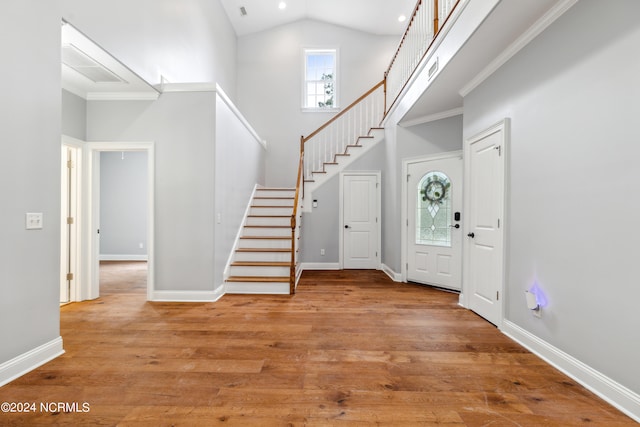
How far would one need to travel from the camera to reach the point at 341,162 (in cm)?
607

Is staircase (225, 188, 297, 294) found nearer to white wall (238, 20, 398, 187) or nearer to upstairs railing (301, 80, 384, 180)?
upstairs railing (301, 80, 384, 180)

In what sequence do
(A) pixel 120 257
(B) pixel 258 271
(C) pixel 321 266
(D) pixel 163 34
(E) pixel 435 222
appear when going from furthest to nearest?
(A) pixel 120 257 → (C) pixel 321 266 → (E) pixel 435 222 → (B) pixel 258 271 → (D) pixel 163 34

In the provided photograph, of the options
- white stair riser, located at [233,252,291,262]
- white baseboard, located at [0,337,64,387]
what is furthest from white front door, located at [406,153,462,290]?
white baseboard, located at [0,337,64,387]

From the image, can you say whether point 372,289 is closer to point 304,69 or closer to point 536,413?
point 536,413

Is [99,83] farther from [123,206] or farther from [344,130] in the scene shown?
[123,206]

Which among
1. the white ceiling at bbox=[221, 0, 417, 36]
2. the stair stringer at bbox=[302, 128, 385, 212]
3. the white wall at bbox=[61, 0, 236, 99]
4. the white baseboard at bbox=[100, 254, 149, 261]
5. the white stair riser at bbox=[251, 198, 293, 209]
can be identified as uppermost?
the white ceiling at bbox=[221, 0, 417, 36]

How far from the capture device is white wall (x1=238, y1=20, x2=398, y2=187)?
7.36m

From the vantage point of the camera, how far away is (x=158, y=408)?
5.74 ft

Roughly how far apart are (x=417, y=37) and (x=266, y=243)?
13.1 feet

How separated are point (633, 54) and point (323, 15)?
22.7ft

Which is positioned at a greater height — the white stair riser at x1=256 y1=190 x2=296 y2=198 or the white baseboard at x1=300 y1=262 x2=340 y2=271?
the white stair riser at x1=256 y1=190 x2=296 y2=198

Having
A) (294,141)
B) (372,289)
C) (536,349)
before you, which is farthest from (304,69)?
(536,349)

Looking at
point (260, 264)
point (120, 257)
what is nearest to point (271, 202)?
point (260, 264)

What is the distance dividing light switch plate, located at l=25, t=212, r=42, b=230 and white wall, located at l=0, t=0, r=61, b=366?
28 millimetres
